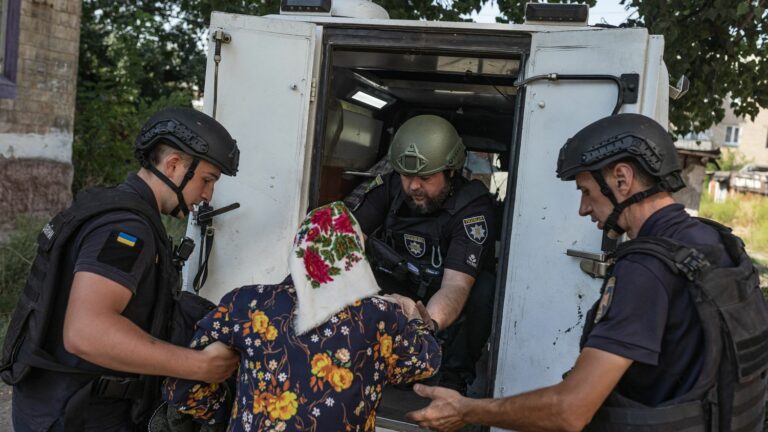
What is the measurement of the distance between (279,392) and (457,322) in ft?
7.53

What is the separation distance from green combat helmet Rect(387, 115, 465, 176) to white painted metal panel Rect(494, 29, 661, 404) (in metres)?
0.86

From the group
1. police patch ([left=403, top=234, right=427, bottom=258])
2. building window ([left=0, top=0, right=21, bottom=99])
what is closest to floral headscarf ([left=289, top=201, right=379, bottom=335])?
police patch ([left=403, top=234, right=427, bottom=258])

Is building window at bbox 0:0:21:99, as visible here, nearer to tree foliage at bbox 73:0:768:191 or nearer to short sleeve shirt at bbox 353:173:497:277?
tree foliage at bbox 73:0:768:191

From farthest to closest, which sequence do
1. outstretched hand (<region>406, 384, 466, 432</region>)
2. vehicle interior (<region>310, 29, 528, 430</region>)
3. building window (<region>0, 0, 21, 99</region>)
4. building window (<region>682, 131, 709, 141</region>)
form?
building window (<region>682, 131, 709, 141</region>)
building window (<region>0, 0, 21, 99</region>)
vehicle interior (<region>310, 29, 528, 430</region>)
outstretched hand (<region>406, 384, 466, 432</region>)

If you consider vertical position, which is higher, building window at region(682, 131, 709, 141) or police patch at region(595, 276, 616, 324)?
building window at region(682, 131, 709, 141)

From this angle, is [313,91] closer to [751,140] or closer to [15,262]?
[15,262]

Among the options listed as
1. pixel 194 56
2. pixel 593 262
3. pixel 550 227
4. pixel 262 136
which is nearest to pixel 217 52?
pixel 262 136

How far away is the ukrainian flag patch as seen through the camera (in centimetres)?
212

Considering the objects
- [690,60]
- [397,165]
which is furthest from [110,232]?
[690,60]

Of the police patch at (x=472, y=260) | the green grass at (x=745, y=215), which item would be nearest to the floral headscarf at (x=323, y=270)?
the police patch at (x=472, y=260)

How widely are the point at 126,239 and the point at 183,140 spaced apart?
0.46 m

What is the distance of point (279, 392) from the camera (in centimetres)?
210

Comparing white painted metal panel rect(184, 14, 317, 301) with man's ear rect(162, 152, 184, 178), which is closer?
man's ear rect(162, 152, 184, 178)

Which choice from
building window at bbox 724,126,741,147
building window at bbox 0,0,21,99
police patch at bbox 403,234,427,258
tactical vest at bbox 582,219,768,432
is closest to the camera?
tactical vest at bbox 582,219,768,432
